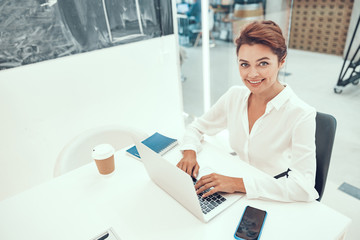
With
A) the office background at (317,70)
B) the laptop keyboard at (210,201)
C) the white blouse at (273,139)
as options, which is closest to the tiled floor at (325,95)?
the office background at (317,70)

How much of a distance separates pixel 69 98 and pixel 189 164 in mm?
1201

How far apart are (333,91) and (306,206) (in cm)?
307

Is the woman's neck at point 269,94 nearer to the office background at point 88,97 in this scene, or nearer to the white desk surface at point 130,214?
the white desk surface at point 130,214

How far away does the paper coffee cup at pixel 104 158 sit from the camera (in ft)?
3.56

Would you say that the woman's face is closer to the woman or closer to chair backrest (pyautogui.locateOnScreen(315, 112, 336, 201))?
the woman

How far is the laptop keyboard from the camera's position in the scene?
913 mm

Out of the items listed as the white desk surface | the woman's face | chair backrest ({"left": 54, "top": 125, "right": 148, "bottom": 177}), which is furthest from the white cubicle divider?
the woman's face

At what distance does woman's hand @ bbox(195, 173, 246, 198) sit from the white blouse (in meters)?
0.03


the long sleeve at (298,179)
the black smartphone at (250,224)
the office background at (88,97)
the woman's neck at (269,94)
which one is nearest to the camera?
the black smartphone at (250,224)

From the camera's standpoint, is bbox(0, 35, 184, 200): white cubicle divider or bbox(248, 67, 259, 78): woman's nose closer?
bbox(248, 67, 259, 78): woman's nose

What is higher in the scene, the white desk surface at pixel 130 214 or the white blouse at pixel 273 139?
the white blouse at pixel 273 139

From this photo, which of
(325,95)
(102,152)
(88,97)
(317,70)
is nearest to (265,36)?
(102,152)

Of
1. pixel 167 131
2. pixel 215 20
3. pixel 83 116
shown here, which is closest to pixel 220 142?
pixel 167 131

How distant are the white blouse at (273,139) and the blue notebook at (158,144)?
0.07 m
